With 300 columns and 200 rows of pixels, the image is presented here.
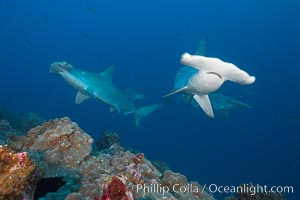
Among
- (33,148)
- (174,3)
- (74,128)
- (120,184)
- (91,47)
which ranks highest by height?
(174,3)

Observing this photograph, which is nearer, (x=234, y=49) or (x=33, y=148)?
(x=33, y=148)

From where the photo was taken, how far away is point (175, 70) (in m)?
91.2

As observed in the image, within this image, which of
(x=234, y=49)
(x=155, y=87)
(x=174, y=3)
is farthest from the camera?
(x=174, y=3)

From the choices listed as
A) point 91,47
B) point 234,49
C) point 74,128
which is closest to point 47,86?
point 91,47

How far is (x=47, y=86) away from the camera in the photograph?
318 ft

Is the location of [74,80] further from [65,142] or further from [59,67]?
[65,142]

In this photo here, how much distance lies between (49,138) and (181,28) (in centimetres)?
10736

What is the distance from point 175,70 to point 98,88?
275ft

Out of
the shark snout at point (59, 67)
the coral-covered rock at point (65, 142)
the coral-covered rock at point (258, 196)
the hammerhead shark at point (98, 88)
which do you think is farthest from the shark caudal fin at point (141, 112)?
the coral-covered rock at point (65, 142)

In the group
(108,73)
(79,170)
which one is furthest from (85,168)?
(108,73)

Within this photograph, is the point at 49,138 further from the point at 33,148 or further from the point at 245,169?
the point at 245,169

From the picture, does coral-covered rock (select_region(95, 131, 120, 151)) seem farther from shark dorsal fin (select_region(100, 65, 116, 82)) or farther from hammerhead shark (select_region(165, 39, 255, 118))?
hammerhead shark (select_region(165, 39, 255, 118))

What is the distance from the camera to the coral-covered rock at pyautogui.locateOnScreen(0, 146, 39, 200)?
2.26 metres

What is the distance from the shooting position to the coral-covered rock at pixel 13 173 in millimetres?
2260
